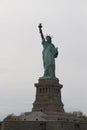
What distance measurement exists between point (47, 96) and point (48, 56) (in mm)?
5353

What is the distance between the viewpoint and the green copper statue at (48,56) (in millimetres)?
57062

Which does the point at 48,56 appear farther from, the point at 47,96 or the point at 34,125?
the point at 34,125

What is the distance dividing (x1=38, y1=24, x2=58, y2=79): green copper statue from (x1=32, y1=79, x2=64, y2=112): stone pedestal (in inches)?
38.9

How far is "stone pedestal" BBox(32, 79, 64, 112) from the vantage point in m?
55.3

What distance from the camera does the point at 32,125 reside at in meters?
49.4

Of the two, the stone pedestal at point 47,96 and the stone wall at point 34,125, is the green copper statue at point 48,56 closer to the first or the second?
the stone pedestal at point 47,96

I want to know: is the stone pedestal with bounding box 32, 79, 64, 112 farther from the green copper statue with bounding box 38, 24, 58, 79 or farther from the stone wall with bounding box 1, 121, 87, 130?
the stone wall with bounding box 1, 121, 87, 130

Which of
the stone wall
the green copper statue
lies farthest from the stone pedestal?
the stone wall

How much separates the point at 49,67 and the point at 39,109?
227 inches

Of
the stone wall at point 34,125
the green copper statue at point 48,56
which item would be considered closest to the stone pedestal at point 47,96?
the green copper statue at point 48,56

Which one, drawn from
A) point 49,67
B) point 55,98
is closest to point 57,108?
point 55,98

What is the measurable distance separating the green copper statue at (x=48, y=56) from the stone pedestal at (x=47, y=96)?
989 mm

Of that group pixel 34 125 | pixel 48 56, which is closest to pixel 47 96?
pixel 48 56

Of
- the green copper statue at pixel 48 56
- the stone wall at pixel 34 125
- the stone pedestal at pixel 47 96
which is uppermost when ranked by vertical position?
the green copper statue at pixel 48 56
